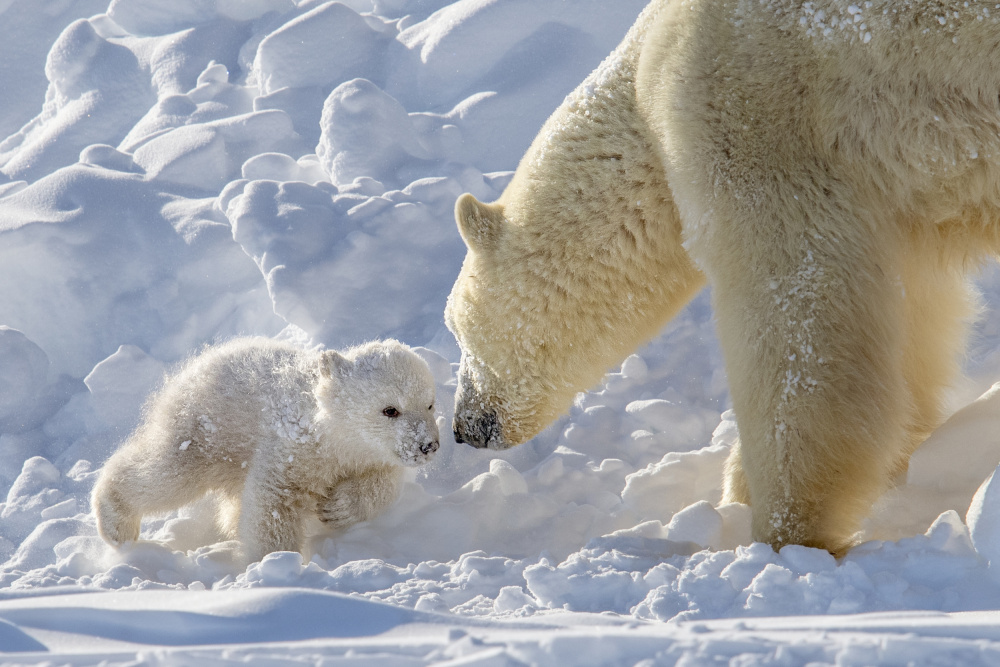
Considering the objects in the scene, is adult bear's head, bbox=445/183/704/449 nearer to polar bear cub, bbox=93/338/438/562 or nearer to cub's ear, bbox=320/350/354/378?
polar bear cub, bbox=93/338/438/562

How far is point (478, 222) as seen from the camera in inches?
140

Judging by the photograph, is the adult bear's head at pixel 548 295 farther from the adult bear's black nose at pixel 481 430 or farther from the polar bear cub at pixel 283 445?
the polar bear cub at pixel 283 445

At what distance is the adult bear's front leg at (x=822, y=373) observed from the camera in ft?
8.61

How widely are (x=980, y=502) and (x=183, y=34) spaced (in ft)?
25.3

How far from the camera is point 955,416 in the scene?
3.23 metres

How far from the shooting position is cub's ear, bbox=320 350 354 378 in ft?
12.2

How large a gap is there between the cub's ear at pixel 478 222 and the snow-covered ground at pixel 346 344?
3.33 ft

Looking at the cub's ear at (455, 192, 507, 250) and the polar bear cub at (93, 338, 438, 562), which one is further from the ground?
the cub's ear at (455, 192, 507, 250)

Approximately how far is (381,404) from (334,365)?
256 millimetres

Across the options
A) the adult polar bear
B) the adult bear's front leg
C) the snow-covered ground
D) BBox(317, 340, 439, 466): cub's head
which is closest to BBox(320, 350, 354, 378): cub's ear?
BBox(317, 340, 439, 466): cub's head

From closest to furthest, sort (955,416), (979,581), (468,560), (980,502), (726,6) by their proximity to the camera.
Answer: (979,581), (980,502), (468,560), (726,6), (955,416)

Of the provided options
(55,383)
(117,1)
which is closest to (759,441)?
(55,383)

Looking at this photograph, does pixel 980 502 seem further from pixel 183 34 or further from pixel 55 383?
pixel 183 34

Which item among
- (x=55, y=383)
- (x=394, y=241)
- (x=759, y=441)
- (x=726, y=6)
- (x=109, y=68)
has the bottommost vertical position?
(x=759, y=441)
